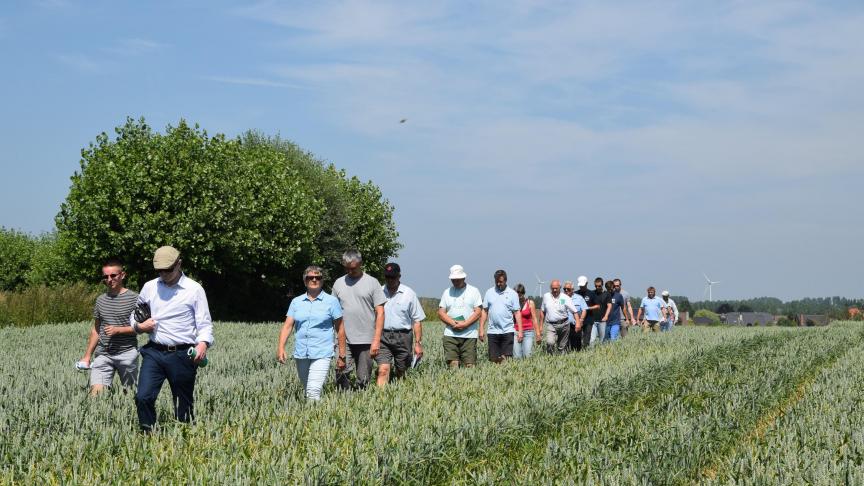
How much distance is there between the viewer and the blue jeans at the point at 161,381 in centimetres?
820

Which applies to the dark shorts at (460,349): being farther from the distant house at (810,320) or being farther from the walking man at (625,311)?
the distant house at (810,320)

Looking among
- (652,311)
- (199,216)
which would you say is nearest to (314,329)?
(652,311)

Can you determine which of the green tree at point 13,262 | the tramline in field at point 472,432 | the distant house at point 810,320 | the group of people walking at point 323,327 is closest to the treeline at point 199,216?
the group of people walking at point 323,327

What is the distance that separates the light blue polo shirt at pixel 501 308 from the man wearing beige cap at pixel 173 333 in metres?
7.32

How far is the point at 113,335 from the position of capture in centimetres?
984

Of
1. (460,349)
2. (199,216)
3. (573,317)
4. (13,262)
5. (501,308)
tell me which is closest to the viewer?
(460,349)

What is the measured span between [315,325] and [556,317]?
8.53 metres

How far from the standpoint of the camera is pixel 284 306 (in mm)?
52656

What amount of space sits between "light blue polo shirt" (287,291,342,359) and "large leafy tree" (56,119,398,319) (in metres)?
29.9

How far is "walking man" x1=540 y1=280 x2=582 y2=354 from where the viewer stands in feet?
58.4

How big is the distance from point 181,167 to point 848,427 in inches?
1437

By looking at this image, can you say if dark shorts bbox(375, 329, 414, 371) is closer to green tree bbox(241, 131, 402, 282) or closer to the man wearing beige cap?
the man wearing beige cap

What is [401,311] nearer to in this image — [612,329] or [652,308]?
[612,329]

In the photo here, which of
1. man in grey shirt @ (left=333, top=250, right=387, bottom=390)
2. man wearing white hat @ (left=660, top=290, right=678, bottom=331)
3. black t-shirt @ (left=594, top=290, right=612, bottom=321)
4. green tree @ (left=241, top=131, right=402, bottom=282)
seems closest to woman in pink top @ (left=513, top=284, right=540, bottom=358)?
black t-shirt @ (left=594, top=290, right=612, bottom=321)
